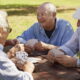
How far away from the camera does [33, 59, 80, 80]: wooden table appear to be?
3080 mm

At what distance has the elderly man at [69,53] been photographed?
11.3ft

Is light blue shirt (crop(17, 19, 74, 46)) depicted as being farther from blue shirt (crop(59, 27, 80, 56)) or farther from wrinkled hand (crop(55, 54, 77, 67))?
wrinkled hand (crop(55, 54, 77, 67))

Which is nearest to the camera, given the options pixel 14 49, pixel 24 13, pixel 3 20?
pixel 3 20

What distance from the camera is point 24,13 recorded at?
15.2 metres

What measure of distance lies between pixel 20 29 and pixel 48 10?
6.89m

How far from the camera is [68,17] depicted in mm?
13977

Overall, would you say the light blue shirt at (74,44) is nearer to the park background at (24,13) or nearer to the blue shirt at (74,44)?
the blue shirt at (74,44)

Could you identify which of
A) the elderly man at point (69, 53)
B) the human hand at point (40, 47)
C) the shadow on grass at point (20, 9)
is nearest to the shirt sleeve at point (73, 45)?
the elderly man at point (69, 53)

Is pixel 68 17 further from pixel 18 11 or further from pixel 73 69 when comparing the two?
pixel 73 69

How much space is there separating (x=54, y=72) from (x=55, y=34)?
1412 mm

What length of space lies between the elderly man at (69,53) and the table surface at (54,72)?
0.06 meters

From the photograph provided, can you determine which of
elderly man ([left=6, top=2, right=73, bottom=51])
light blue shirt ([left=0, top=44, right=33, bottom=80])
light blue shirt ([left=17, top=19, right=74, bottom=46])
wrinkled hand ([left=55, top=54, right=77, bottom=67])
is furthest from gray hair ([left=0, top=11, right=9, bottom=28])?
light blue shirt ([left=17, top=19, right=74, bottom=46])

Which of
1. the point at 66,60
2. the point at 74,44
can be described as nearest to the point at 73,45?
the point at 74,44

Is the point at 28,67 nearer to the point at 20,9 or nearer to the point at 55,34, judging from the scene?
the point at 55,34
